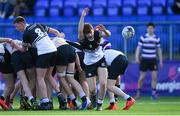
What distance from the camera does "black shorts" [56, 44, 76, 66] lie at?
760 inches

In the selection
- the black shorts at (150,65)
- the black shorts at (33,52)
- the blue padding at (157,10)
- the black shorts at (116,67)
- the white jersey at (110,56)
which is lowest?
the black shorts at (150,65)

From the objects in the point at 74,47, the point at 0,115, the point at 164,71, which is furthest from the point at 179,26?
the point at 0,115

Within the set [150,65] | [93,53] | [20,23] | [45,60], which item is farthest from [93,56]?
[150,65]

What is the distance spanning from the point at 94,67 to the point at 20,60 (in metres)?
1.82

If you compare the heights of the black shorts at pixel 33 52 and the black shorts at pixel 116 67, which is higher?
the black shorts at pixel 33 52

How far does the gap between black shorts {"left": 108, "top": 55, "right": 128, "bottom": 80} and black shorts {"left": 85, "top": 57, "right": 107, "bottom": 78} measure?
363 millimetres

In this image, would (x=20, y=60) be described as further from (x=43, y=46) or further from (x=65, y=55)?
(x=65, y=55)

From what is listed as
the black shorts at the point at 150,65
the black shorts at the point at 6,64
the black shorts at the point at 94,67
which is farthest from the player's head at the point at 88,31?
the black shorts at the point at 150,65

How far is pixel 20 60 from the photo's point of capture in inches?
749

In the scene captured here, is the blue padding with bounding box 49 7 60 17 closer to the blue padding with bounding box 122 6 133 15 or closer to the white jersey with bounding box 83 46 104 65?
the blue padding with bounding box 122 6 133 15

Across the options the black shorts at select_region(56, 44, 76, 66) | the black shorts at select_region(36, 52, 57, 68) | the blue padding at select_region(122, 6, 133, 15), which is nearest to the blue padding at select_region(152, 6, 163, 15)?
the blue padding at select_region(122, 6, 133, 15)

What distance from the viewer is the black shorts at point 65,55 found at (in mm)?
19297

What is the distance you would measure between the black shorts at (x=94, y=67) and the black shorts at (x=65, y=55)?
0.56 m

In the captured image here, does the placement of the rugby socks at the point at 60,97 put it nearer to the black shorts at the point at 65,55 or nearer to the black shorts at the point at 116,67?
the black shorts at the point at 65,55
